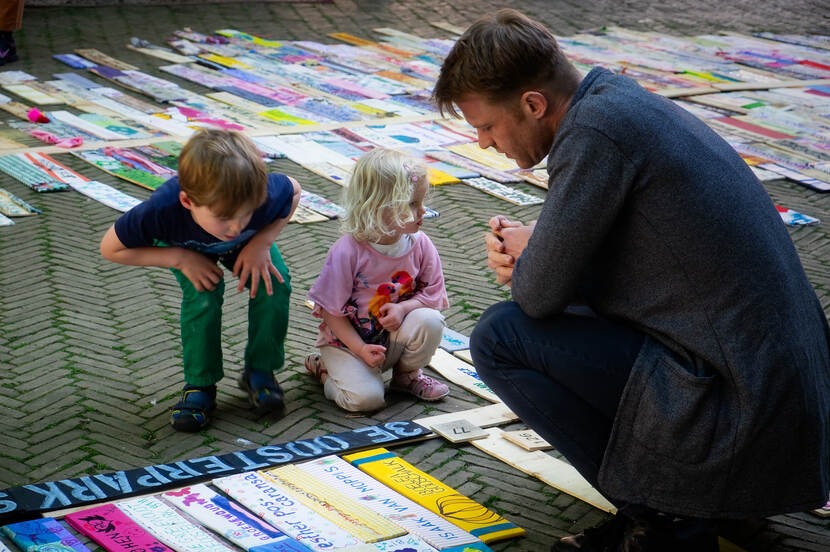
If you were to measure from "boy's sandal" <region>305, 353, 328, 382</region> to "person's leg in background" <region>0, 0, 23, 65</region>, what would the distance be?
6.05 meters

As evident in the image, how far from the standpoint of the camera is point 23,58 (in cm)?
911

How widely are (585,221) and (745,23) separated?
1256cm

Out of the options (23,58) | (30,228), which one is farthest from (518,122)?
(23,58)

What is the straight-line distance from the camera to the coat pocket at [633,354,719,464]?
2414 millimetres

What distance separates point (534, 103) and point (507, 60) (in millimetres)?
135

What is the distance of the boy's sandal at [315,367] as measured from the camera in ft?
12.7

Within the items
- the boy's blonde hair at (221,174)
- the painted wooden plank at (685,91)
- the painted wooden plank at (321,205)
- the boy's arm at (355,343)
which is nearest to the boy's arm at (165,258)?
the boy's blonde hair at (221,174)

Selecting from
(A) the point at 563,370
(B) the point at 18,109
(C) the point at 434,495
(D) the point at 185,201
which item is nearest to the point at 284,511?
(C) the point at 434,495

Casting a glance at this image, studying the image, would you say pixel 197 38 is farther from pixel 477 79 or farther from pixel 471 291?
pixel 477 79

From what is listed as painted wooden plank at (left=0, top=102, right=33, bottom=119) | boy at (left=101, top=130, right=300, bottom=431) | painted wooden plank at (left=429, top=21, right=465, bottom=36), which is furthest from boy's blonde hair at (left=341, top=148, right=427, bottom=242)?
painted wooden plank at (left=429, top=21, right=465, bottom=36)

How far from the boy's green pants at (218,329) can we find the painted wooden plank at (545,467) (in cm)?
78

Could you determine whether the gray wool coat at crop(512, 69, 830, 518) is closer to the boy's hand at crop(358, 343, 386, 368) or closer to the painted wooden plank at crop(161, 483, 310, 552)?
the painted wooden plank at crop(161, 483, 310, 552)

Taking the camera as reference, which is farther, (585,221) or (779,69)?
(779,69)

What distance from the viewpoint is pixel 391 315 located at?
364 centimetres
